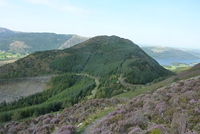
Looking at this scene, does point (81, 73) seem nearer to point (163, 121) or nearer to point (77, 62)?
point (77, 62)

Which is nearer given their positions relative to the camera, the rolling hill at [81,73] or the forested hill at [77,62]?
the rolling hill at [81,73]

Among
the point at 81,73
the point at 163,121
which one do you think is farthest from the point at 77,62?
the point at 163,121

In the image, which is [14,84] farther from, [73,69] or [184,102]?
[184,102]

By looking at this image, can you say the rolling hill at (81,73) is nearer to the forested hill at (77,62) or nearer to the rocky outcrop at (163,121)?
the forested hill at (77,62)

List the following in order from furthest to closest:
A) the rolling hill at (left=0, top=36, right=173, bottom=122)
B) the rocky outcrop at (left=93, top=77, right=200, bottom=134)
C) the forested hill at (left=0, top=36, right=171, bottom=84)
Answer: the forested hill at (left=0, top=36, right=171, bottom=84) < the rolling hill at (left=0, top=36, right=173, bottom=122) < the rocky outcrop at (left=93, top=77, right=200, bottom=134)

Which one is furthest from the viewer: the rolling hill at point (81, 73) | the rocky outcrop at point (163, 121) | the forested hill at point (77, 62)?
the forested hill at point (77, 62)

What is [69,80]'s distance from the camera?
373 feet

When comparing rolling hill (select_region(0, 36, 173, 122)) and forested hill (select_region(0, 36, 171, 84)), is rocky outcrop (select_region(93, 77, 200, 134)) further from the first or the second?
forested hill (select_region(0, 36, 171, 84))

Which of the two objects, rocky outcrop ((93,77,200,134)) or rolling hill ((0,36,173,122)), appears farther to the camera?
rolling hill ((0,36,173,122))

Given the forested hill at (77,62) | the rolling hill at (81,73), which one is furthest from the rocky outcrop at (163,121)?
the forested hill at (77,62)

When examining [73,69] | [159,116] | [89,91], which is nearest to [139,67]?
[89,91]

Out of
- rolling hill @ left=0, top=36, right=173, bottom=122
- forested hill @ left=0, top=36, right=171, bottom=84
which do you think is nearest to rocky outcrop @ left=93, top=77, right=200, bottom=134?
rolling hill @ left=0, top=36, right=173, bottom=122

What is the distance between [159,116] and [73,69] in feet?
433

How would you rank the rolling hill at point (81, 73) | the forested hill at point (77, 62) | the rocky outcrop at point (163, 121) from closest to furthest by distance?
the rocky outcrop at point (163, 121) → the rolling hill at point (81, 73) → the forested hill at point (77, 62)
